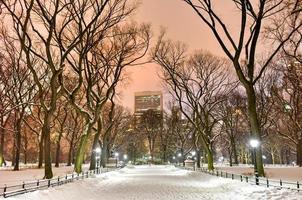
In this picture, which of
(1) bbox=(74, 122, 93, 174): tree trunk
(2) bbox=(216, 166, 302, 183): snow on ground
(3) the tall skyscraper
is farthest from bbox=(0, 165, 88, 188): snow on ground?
(3) the tall skyscraper

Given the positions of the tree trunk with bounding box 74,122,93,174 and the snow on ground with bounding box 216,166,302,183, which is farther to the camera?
the tree trunk with bounding box 74,122,93,174

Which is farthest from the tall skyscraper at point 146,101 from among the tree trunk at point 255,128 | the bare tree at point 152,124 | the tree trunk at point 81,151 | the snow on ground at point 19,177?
the tree trunk at point 255,128

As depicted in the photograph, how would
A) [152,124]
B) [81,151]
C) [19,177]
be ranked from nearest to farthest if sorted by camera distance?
[19,177] < [81,151] < [152,124]

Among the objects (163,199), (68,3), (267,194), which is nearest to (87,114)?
(68,3)

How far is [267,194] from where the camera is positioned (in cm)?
1614

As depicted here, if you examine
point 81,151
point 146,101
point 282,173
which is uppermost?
point 146,101

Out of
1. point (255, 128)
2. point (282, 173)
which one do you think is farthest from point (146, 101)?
point (255, 128)

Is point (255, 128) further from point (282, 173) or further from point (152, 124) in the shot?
point (152, 124)

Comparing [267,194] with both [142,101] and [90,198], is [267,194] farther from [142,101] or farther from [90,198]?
[142,101]

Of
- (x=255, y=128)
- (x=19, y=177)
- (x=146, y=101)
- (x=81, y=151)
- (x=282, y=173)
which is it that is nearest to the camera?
(x=255, y=128)

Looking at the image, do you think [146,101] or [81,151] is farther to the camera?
[146,101]

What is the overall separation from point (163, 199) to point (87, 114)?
16.7 meters

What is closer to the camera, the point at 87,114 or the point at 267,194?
the point at 267,194

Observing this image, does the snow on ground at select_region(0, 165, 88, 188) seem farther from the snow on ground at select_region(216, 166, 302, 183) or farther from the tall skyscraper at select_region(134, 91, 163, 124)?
the tall skyscraper at select_region(134, 91, 163, 124)
